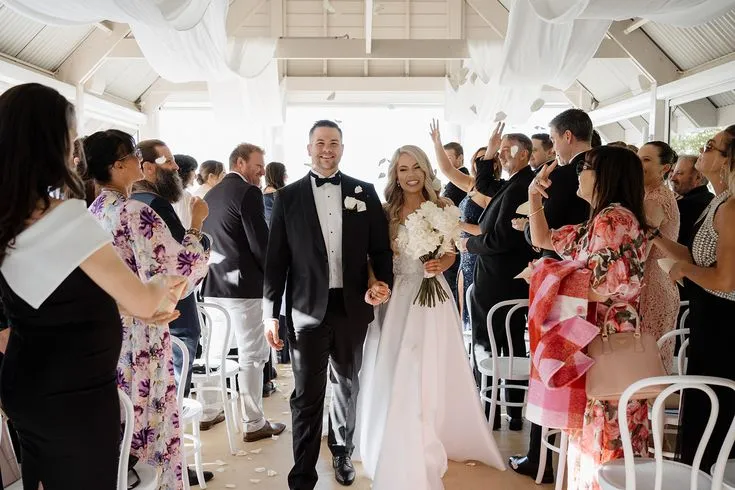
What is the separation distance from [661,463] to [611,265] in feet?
2.32

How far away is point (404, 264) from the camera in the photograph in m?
3.31

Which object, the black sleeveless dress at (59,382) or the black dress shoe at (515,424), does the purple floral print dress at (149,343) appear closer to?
the black sleeveless dress at (59,382)

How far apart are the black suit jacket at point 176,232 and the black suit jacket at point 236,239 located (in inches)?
30.1

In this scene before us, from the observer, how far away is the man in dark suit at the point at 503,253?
3893 millimetres

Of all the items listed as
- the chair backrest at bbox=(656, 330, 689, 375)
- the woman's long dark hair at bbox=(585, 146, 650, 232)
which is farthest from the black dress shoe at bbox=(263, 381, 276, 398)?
the woman's long dark hair at bbox=(585, 146, 650, 232)

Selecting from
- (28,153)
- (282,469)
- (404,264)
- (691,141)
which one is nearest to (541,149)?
(404,264)

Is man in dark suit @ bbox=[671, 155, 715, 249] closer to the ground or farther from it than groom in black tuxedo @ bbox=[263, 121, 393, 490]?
farther from it

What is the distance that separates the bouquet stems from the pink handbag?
97 cm

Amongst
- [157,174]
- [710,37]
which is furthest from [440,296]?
[710,37]

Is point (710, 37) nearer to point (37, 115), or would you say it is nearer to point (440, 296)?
point (440, 296)

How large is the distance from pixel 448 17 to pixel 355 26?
5.25ft

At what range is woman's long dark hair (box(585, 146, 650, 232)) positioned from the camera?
7.95ft

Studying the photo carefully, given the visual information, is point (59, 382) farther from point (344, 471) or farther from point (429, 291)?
point (344, 471)

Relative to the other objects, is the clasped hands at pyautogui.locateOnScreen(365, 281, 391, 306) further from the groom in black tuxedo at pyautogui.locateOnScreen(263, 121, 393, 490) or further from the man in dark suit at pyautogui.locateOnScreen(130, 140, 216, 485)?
the man in dark suit at pyautogui.locateOnScreen(130, 140, 216, 485)
